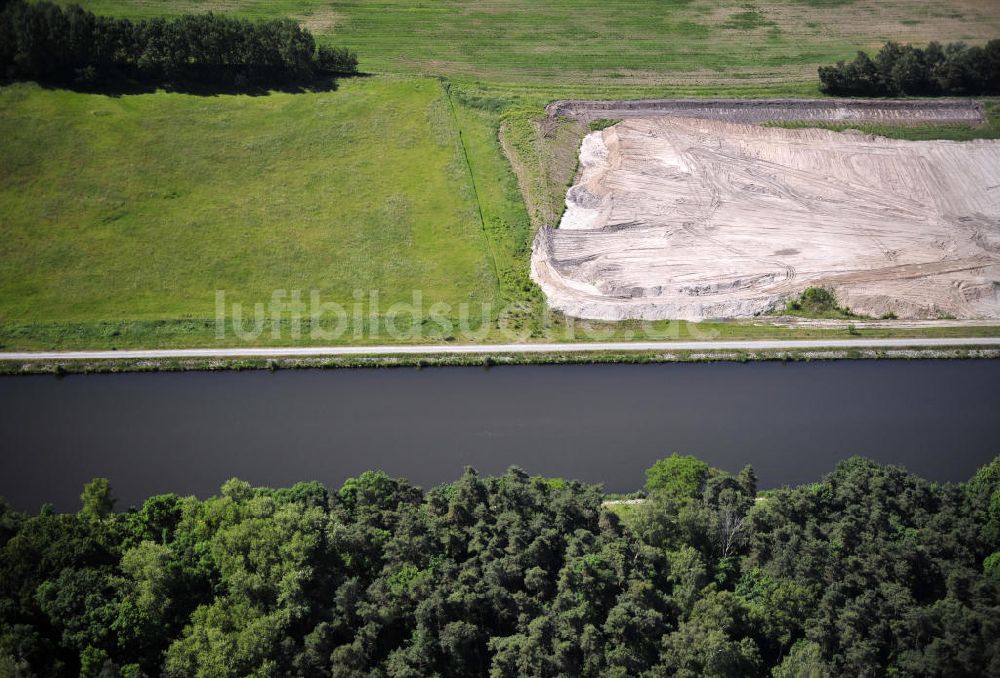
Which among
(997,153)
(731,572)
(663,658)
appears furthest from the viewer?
(997,153)

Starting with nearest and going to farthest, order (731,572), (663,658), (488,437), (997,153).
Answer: (663,658) < (731,572) < (488,437) < (997,153)

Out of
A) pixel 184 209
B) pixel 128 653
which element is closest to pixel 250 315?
pixel 184 209

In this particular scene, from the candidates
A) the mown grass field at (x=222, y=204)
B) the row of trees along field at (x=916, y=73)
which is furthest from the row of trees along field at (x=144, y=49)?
the row of trees along field at (x=916, y=73)

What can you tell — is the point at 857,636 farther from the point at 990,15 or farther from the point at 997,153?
the point at 990,15

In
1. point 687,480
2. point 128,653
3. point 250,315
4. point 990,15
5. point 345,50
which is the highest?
point 990,15

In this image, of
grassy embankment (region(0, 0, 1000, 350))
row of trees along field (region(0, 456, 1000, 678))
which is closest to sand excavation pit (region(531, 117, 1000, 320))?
grassy embankment (region(0, 0, 1000, 350))

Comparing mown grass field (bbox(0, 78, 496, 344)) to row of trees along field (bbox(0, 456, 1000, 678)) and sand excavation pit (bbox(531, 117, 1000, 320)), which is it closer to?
sand excavation pit (bbox(531, 117, 1000, 320))

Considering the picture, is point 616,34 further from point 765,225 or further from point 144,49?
point 144,49
